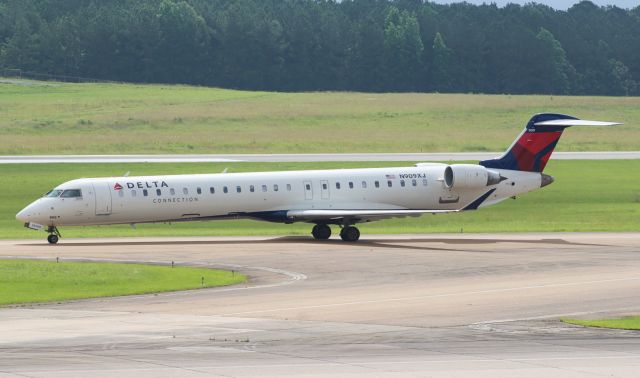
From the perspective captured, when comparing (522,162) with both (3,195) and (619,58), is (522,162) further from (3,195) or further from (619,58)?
Answer: (619,58)

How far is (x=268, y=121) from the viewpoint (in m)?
110

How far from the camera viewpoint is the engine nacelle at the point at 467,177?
5125cm

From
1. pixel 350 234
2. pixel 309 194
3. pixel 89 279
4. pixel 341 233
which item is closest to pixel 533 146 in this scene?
pixel 350 234

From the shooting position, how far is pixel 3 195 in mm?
64188

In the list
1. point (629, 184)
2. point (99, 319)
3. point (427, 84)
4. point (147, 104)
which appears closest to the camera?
point (99, 319)

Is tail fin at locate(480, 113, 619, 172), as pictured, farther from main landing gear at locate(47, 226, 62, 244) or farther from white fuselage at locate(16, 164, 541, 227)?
main landing gear at locate(47, 226, 62, 244)

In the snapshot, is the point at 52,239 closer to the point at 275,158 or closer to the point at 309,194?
the point at 309,194

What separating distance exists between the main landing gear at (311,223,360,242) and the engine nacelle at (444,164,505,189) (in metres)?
4.40

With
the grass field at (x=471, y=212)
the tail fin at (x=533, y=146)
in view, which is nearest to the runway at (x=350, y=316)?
the tail fin at (x=533, y=146)

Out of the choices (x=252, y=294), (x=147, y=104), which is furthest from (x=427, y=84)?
(x=252, y=294)

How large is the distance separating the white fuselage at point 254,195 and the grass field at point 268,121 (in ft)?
128

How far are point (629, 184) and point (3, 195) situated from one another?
33182 millimetres

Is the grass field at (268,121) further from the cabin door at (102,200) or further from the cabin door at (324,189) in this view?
the cabin door at (102,200)

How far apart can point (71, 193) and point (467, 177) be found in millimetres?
15363
